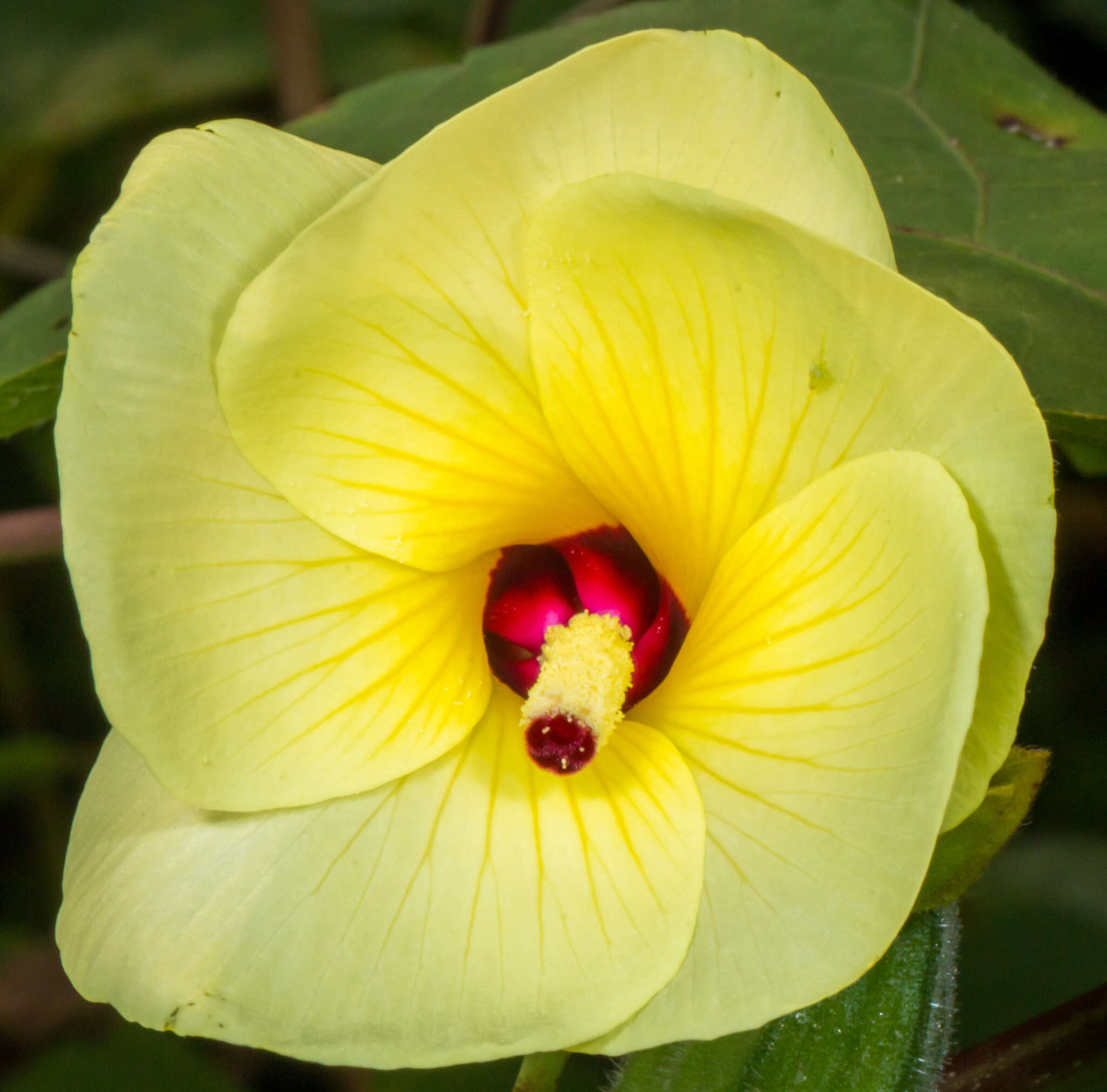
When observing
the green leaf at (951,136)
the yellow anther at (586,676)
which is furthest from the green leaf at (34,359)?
the yellow anther at (586,676)

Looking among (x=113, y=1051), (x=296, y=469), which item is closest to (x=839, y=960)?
(x=296, y=469)

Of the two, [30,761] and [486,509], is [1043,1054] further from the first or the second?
[30,761]

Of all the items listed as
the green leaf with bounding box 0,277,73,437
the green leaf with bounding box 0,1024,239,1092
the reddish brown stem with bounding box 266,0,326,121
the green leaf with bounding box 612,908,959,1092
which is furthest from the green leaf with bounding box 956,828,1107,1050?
the reddish brown stem with bounding box 266,0,326,121

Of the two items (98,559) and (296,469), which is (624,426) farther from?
(98,559)

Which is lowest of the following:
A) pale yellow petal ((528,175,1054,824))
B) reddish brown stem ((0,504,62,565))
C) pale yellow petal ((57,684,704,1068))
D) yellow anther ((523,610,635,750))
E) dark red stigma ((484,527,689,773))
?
reddish brown stem ((0,504,62,565))

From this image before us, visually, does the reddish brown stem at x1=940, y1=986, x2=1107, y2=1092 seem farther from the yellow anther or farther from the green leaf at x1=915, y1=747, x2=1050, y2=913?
the yellow anther
